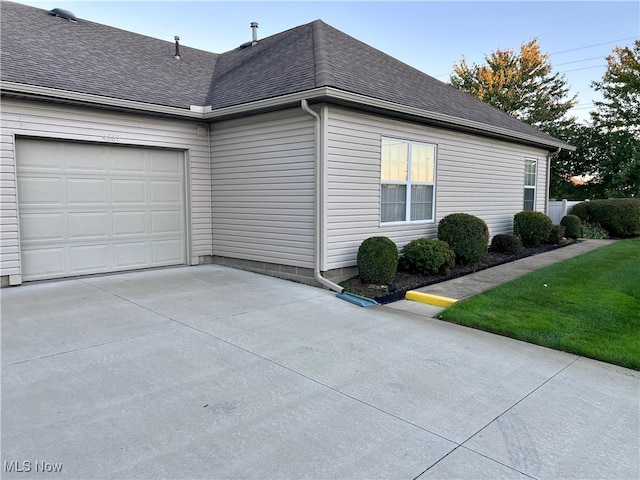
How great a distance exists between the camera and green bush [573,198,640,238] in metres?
14.1

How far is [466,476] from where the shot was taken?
2.44 metres

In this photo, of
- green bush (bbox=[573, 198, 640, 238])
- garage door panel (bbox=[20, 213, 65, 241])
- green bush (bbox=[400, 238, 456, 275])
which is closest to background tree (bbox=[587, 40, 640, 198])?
green bush (bbox=[573, 198, 640, 238])

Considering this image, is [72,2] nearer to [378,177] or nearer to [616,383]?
[378,177]

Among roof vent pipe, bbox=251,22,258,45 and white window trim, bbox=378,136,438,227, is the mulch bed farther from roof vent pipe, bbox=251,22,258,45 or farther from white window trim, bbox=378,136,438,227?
roof vent pipe, bbox=251,22,258,45

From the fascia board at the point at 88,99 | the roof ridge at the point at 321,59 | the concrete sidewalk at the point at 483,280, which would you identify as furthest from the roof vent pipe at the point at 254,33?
the concrete sidewalk at the point at 483,280

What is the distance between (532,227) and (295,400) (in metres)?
10.0

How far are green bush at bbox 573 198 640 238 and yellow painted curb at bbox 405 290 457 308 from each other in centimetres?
1123

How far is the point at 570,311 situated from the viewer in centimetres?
570

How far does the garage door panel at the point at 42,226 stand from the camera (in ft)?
22.8

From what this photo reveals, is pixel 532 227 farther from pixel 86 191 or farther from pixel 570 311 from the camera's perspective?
pixel 86 191

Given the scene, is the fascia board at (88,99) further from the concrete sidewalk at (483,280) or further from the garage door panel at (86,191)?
the concrete sidewalk at (483,280)

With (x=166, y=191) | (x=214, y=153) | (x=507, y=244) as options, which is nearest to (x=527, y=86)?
(x=507, y=244)

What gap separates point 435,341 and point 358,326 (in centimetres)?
94

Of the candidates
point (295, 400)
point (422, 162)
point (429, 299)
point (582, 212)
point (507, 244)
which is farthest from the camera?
point (582, 212)
